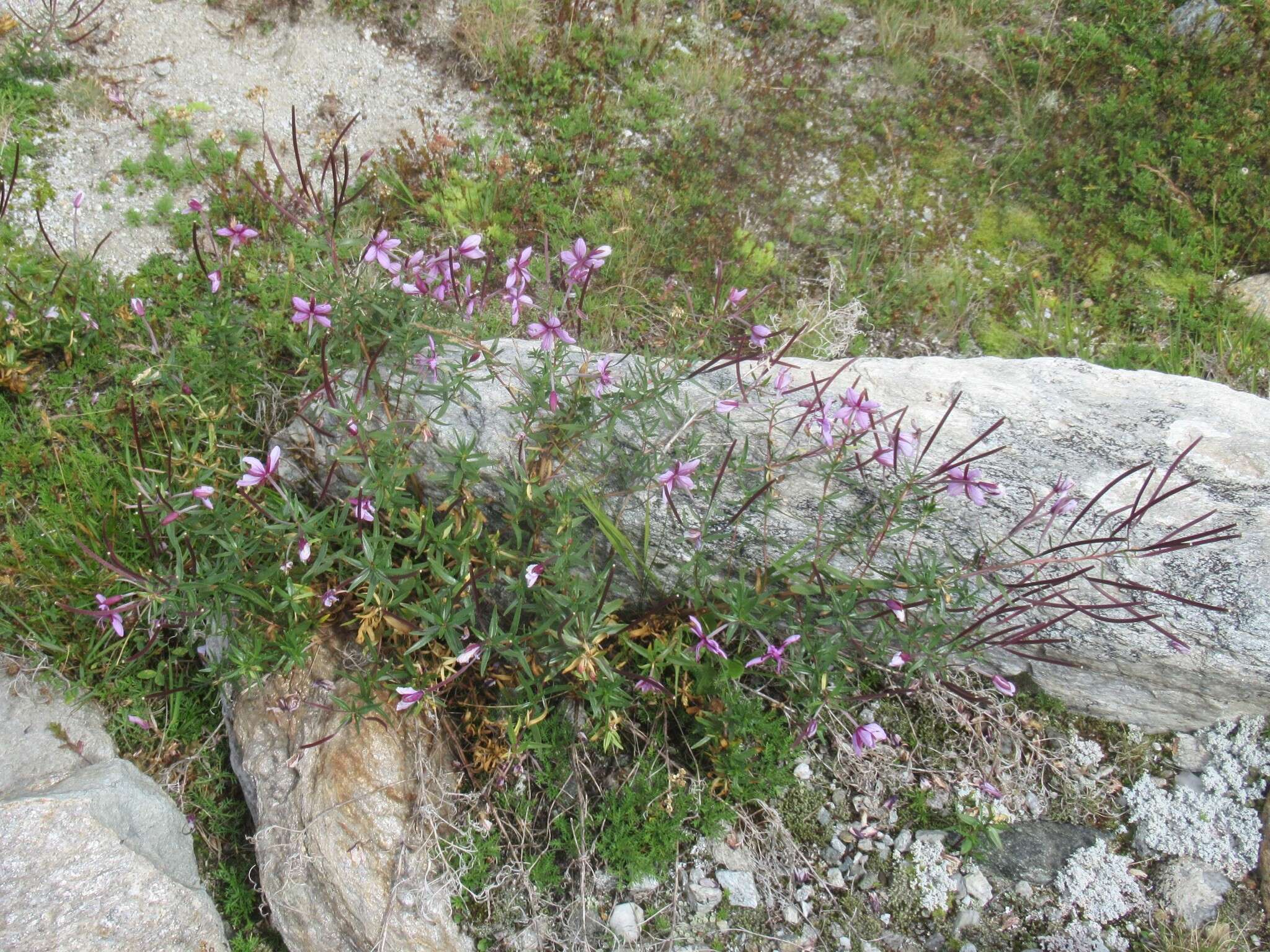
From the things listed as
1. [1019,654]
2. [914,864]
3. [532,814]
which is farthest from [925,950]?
[532,814]

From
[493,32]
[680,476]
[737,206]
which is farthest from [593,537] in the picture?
[493,32]

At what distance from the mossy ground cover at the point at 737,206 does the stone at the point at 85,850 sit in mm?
272

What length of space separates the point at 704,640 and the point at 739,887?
3.59 feet

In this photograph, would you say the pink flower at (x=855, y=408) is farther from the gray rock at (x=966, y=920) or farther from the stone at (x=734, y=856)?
the gray rock at (x=966, y=920)

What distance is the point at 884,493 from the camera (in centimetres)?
335

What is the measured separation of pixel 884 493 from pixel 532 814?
6.69 feet

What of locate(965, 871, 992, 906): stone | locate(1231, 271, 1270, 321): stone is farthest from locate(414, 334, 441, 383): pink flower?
locate(1231, 271, 1270, 321): stone

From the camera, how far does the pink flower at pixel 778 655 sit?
10.5 ft

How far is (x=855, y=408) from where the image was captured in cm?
296

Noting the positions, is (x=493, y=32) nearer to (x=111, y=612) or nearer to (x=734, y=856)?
(x=111, y=612)

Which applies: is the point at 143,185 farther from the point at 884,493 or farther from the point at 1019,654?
the point at 1019,654

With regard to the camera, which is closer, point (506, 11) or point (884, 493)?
point (884, 493)

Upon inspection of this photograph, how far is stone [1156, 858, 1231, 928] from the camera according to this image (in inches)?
128

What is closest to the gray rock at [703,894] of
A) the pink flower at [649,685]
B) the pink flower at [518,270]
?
the pink flower at [649,685]
